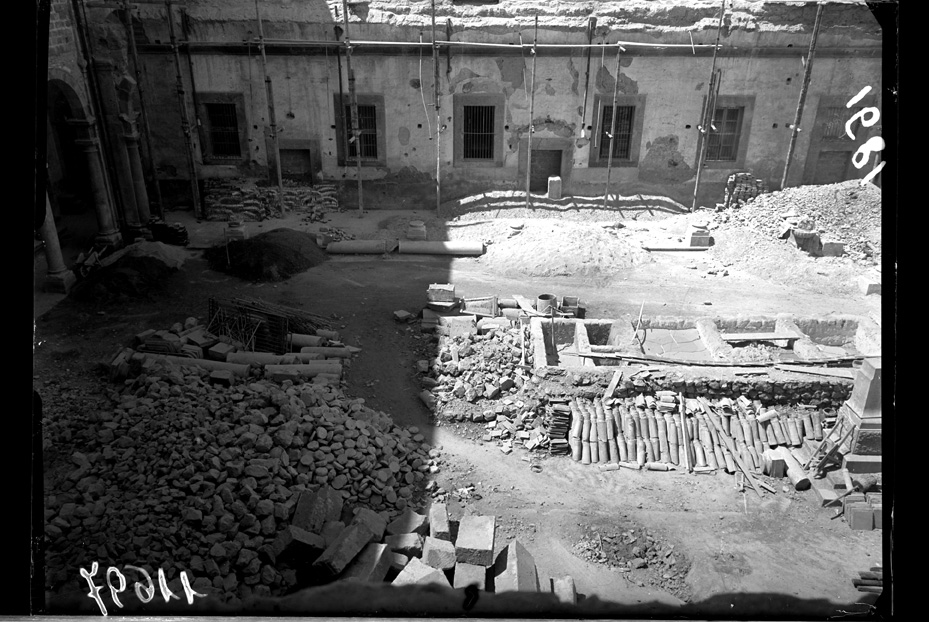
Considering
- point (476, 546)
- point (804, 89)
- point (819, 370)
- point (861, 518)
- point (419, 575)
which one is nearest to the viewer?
point (419, 575)

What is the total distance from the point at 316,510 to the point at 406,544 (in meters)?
1.06

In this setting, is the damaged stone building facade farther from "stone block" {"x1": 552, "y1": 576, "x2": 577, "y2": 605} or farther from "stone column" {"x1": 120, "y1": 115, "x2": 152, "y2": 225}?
"stone block" {"x1": 552, "y1": 576, "x2": 577, "y2": 605}

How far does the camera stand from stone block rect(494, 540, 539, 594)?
233 inches

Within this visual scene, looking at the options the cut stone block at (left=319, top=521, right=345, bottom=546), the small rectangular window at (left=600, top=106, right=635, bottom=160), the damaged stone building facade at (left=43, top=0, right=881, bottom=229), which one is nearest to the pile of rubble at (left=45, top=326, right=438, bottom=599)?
the cut stone block at (left=319, top=521, right=345, bottom=546)

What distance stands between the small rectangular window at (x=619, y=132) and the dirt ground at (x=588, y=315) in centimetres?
241

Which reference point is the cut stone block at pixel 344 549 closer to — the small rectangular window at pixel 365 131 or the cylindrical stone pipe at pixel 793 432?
the cylindrical stone pipe at pixel 793 432

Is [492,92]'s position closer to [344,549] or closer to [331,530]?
[331,530]

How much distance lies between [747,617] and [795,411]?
9.00 meters

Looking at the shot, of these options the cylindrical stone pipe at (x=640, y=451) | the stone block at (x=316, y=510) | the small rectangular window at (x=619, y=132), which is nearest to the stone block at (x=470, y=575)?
the stone block at (x=316, y=510)

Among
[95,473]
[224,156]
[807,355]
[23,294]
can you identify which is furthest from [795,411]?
[224,156]

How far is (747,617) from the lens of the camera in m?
2.62

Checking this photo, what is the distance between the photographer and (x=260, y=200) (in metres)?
20.1

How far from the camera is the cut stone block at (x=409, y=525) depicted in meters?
6.82

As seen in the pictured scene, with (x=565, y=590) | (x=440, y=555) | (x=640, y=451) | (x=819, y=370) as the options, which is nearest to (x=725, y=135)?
(x=819, y=370)
